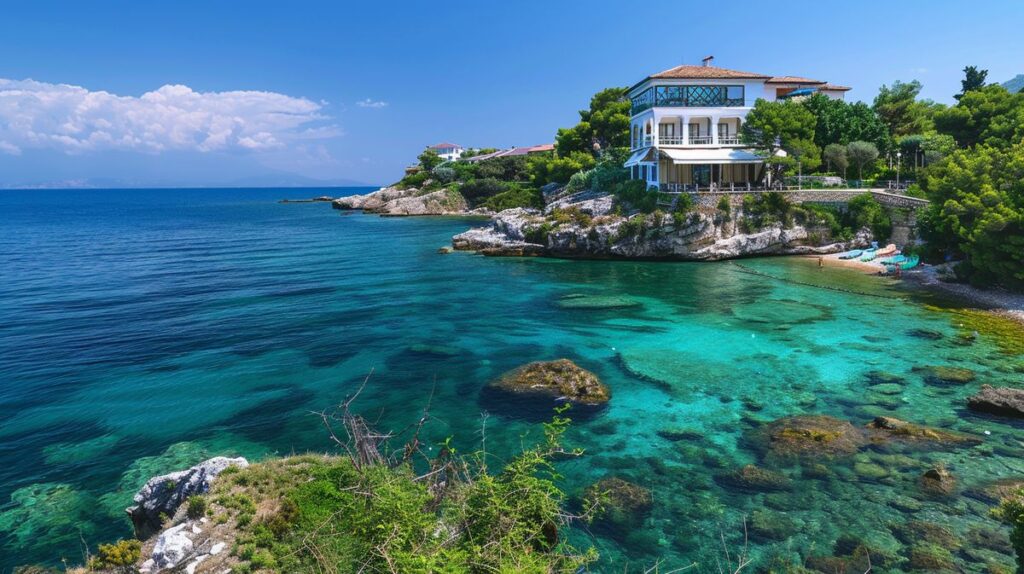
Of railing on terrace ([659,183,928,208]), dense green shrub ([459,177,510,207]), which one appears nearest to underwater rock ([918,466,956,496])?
railing on terrace ([659,183,928,208])

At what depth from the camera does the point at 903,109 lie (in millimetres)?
67625

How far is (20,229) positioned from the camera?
99062 millimetres

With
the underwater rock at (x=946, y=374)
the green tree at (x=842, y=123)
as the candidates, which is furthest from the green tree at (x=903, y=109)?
the underwater rock at (x=946, y=374)

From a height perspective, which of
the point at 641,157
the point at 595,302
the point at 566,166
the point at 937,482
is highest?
the point at 566,166

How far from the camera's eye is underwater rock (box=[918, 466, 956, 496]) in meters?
15.5

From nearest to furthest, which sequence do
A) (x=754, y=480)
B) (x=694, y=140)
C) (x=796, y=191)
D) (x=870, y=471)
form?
(x=754, y=480) < (x=870, y=471) < (x=796, y=191) < (x=694, y=140)

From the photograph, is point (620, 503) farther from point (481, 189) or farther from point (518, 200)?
point (481, 189)

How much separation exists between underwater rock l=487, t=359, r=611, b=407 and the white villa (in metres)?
36.5

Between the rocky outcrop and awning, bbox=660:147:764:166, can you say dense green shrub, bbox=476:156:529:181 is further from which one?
awning, bbox=660:147:764:166

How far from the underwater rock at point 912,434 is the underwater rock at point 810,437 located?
640 mm

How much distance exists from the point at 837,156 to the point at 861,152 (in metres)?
2.11

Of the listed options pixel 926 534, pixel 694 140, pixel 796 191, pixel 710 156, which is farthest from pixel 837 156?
pixel 926 534

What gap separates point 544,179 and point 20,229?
95933mm

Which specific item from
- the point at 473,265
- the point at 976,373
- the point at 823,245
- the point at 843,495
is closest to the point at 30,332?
the point at 473,265
